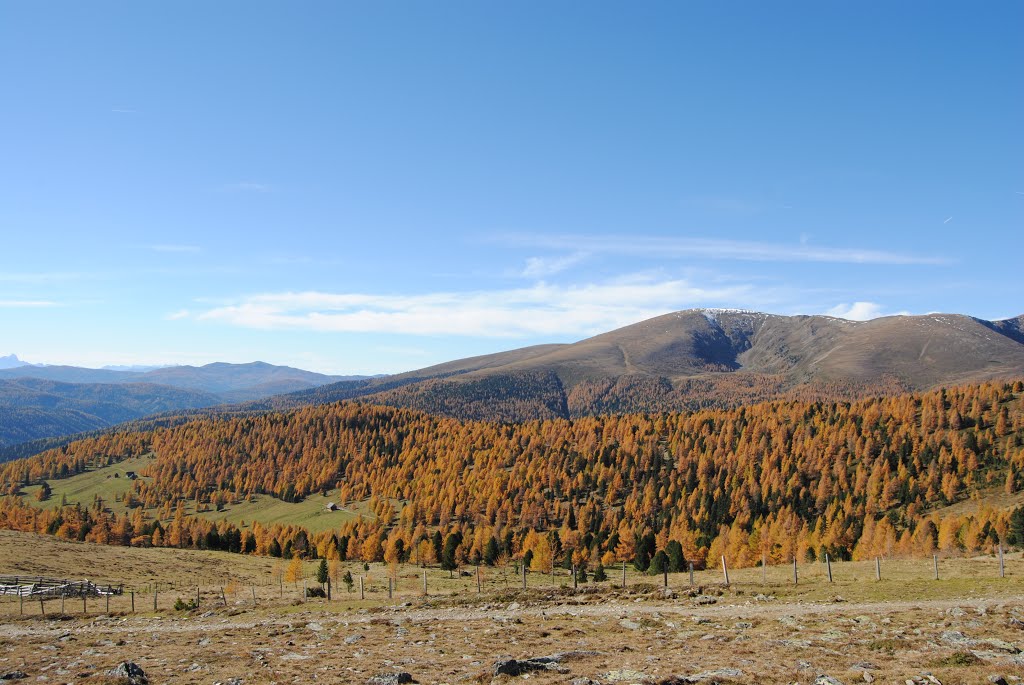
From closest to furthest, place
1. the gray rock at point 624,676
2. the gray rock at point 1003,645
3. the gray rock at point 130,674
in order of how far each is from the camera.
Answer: the gray rock at point 624,676 → the gray rock at point 1003,645 → the gray rock at point 130,674

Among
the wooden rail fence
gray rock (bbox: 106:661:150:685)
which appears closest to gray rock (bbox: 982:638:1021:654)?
gray rock (bbox: 106:661:150:685)

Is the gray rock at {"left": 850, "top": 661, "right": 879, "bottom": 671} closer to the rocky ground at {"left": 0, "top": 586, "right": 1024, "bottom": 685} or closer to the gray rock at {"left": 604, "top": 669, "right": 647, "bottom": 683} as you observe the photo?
the rocky ground at {"left": 0, "top": 586, "right": 1024, "bottom": 685}

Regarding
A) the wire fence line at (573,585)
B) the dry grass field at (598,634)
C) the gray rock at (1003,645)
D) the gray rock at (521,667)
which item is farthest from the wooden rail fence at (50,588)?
the gray rock at (1003,645)

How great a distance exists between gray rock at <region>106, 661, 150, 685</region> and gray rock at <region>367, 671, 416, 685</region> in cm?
919

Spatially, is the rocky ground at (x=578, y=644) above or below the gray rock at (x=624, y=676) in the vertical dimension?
below

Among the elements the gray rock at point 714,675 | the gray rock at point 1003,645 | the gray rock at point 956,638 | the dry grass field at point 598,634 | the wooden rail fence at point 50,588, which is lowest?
the wooden rail fence at point 50,588

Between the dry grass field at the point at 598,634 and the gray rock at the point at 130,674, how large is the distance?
0.49 metres

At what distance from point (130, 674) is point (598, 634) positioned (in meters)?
20.2

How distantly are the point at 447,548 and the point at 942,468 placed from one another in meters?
141

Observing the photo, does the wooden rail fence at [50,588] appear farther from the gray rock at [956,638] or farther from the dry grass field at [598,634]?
the gray rock at [956,638]

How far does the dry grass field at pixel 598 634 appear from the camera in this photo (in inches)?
864

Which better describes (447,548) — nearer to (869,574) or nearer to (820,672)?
(869,574)

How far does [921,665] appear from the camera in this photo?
20.8 meters

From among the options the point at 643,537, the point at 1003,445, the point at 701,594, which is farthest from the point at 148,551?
the point at 1003,445
